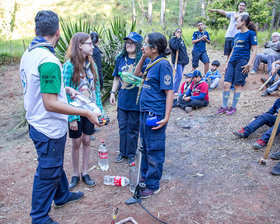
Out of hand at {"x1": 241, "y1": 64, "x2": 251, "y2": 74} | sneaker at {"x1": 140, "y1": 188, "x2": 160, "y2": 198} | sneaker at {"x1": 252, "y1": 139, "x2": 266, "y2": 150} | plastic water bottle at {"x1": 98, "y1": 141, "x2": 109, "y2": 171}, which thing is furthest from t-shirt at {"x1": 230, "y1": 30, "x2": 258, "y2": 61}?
sneaker at {"x1": 140, "y1": 188, "x2": 160, "y2": 198}

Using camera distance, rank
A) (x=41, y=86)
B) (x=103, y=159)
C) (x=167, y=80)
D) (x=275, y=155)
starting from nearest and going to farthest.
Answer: (x=41, y=86) → (x=167, y=80) → (x=275, y=155) → (x=103, y=159)

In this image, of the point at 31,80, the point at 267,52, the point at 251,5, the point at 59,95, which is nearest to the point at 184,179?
the point at 59,95

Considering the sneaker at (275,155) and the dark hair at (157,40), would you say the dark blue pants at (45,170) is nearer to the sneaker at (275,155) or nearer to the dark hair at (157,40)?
the dark hair at (157,40)

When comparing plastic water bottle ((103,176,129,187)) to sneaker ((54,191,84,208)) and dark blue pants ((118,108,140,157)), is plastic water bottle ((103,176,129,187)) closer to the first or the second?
sneaker ((54,191,84,208))

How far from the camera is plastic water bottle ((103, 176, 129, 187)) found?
339 cm

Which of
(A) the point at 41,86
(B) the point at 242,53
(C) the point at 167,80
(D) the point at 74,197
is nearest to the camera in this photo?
(A) the point at 41,86

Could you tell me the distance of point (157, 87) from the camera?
110 inches

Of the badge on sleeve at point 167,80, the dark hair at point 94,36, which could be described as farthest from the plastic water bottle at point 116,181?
the dark hair at point 94,36

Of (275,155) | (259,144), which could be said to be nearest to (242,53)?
(259,144)

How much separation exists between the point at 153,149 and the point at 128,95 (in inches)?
45.1

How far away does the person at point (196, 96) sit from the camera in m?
5.87

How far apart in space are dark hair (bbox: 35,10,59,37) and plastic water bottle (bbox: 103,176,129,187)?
6.86 feet

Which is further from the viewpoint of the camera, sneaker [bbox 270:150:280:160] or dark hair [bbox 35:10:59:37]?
sneaker [bbox 270:150:280:160]

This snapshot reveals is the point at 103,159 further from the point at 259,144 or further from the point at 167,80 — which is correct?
the point at 259,144
